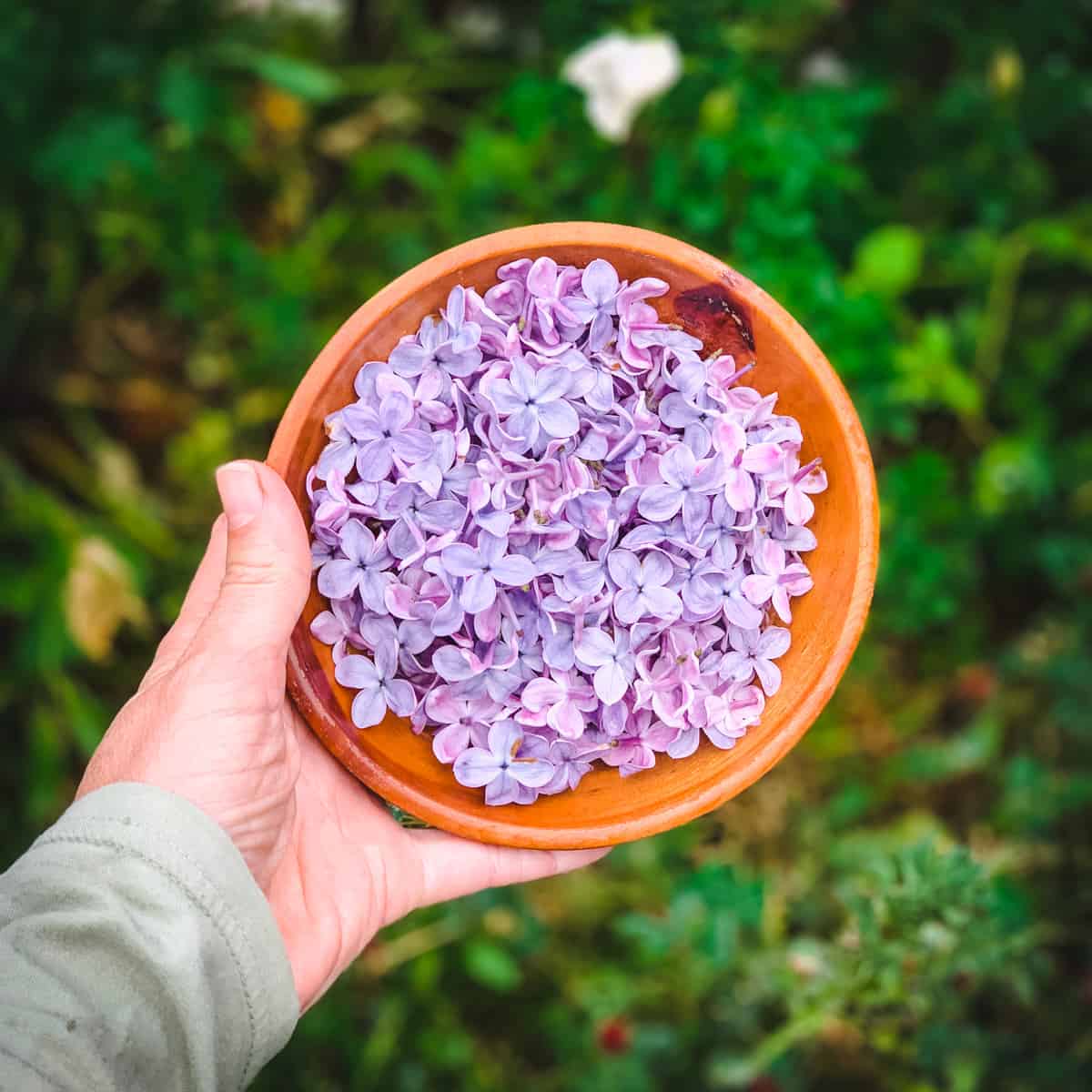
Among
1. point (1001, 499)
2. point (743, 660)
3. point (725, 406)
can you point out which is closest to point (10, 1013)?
point (743, 660)

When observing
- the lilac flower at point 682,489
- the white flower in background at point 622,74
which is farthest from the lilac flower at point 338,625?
the white flower in background at point 622,74

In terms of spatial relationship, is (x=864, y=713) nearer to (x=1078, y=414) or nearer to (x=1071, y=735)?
(x=1071, y=735)

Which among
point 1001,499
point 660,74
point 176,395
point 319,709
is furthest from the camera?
A: point 176,395

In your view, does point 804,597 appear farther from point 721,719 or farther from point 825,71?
point 825,71

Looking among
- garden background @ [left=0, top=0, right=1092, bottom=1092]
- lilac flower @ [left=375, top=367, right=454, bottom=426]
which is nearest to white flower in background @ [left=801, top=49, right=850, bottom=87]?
garden background @ [left=0, top=0, right=1092, bottom=1092]

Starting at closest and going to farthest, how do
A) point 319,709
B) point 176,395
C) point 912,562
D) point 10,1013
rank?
point 10,1013 < point 319,709 < point 912,562 < point 176,395

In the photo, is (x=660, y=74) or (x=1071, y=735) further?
(x=1071, y=735)

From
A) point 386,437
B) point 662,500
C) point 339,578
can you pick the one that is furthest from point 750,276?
point 339,578

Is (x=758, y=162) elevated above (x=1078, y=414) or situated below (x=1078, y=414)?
above
